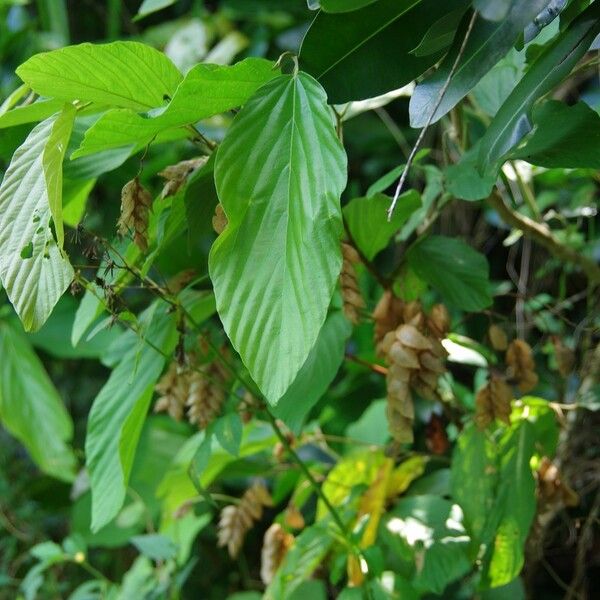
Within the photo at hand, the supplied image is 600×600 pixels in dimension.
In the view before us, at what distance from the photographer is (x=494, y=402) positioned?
0.86 meters

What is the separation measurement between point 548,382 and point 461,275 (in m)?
0.62

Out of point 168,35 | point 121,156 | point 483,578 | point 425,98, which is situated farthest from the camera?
point 168,35

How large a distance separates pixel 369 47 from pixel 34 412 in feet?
4.02

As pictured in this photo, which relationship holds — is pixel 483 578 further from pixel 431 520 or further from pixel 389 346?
pixel 389 346

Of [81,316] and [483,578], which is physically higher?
[81,316]

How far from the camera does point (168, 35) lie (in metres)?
2.21

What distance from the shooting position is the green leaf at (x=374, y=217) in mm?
797

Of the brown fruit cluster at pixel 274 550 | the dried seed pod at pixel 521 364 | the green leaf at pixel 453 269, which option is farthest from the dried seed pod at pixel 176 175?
the brown fruit cluster at pixel 274 550

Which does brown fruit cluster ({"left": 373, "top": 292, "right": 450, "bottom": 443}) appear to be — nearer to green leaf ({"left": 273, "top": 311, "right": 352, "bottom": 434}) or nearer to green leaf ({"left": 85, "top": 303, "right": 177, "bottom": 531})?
green leaf ({"left": 273, "top": 311, "right": 352, "bottom": 434})

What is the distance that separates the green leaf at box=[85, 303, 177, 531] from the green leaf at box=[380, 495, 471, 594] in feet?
0.99

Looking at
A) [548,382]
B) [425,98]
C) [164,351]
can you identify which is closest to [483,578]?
[164,351]

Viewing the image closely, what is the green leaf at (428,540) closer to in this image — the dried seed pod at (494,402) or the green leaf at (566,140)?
the dried seed pod at (494,402)

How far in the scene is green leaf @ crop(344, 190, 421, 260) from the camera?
2.61 ft

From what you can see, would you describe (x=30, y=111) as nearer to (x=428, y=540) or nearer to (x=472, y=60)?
(x=472, y=60)
